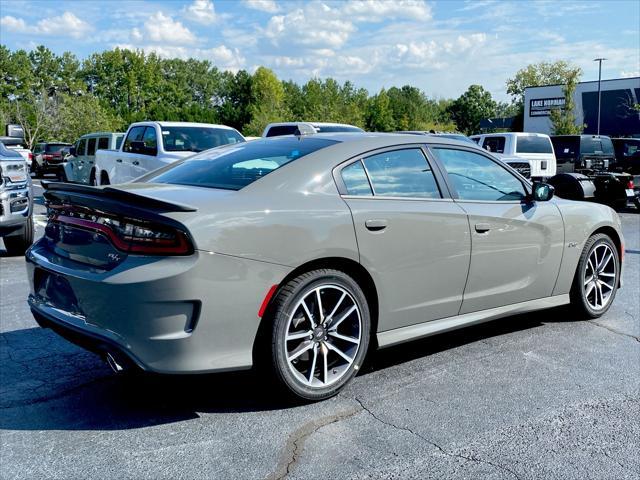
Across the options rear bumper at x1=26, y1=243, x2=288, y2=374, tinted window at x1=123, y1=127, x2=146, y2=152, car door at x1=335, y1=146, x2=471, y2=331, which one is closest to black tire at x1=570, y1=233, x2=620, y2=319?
car door at x1=335, y1=146, x2=471, y2=331

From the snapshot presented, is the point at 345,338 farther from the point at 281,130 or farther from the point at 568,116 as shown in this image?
the point at 568,116

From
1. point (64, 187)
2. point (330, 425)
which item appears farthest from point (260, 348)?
point (64, 187)

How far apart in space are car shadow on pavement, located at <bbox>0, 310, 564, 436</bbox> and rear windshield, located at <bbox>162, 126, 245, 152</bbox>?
22.9 feet

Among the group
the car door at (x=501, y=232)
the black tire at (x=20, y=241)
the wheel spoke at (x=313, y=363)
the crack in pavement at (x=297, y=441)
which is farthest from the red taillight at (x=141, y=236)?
the black tire at (x=20, y=241)

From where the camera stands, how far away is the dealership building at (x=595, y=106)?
50719 millimetres

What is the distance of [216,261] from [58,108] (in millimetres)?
62884

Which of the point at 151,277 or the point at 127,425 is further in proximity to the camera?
the point at 127,425

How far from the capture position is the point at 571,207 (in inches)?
202

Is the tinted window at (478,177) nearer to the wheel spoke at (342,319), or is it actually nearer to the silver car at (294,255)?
the silver car at (294,255)

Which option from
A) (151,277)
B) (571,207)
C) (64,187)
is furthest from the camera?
(571,207)

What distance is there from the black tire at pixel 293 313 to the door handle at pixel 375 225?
320 millimetres

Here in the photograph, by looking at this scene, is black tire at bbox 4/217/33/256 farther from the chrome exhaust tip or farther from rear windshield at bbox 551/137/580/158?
rear windshield at bbox 551/137/580/158

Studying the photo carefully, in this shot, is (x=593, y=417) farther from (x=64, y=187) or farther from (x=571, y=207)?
(x=64, y=187)

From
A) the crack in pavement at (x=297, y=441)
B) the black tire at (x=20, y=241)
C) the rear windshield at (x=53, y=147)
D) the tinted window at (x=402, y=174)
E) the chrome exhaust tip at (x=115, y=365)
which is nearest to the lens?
the crack in pavement at (x=297, y=441)
